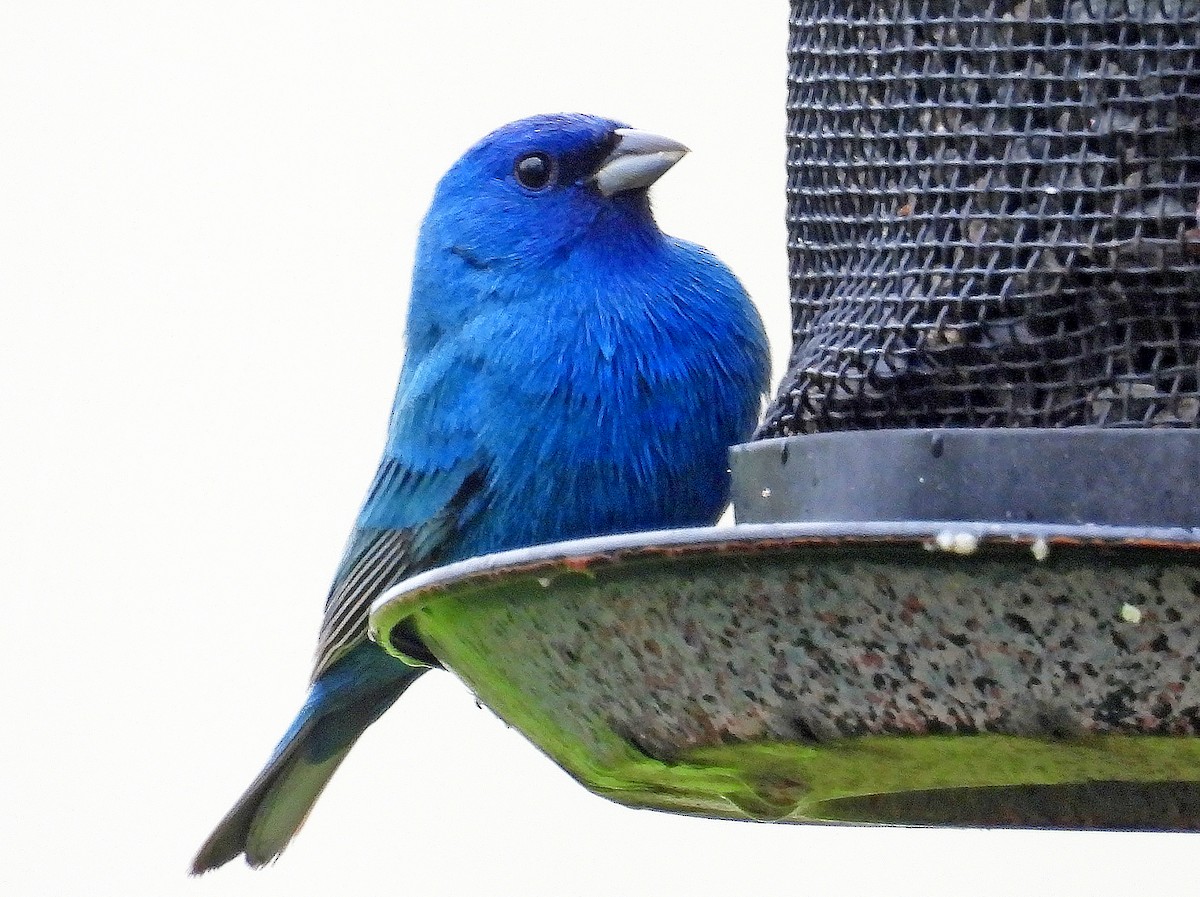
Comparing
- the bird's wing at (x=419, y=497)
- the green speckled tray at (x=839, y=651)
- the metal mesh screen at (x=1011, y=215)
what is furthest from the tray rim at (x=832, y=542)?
the bird's wing at (x=419, y=497)

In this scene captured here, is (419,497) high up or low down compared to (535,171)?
down

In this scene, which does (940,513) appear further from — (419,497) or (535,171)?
(535,171)

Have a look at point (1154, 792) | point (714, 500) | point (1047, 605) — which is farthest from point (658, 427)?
point (1047, 605)

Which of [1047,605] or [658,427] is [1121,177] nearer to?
[1047,605]

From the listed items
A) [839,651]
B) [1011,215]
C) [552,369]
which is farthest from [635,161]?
[839,651]

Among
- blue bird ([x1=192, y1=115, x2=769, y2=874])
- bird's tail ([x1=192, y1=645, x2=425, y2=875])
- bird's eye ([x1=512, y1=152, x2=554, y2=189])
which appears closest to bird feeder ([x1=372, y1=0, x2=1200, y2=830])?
blue bird ([x1=192, y1=115, x2=769, y2=874])

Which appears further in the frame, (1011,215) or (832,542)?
(1011,215)

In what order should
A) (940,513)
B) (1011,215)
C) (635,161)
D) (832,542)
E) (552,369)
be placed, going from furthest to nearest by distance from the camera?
(635,161), (552,369), (1011,215), (940,513), (832,542)
